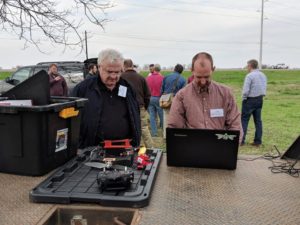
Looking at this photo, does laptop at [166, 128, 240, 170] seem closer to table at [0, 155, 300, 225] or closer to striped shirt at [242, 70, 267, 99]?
table at [0, 155, 300, 225]

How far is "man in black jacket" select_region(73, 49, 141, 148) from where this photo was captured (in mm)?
2600

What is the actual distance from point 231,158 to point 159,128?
22.2 feet

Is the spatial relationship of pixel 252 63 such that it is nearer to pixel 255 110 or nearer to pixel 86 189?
pixel 255 110

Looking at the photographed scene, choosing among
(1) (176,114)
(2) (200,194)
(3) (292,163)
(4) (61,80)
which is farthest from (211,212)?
(4) (61,80)

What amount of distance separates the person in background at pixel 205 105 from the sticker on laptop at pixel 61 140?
76cm

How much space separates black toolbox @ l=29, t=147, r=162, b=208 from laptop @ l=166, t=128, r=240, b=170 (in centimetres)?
16

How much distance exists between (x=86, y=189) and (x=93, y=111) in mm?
1167

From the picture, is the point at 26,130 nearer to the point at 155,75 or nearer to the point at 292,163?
the point at 292,163

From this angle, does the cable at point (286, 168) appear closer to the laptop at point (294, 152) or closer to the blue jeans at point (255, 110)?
the laptop at point (294, 152)

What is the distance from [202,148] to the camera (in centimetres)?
191

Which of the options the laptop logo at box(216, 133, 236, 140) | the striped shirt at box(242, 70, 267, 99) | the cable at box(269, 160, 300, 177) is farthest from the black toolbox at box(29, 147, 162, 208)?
the striped shirt at box(242, 70, 267, 99)

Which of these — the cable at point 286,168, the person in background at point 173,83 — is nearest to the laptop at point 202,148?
the cable at point 286,168

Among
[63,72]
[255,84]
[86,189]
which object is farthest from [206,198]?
[63,72]

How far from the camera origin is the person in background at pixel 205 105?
2488 mm
